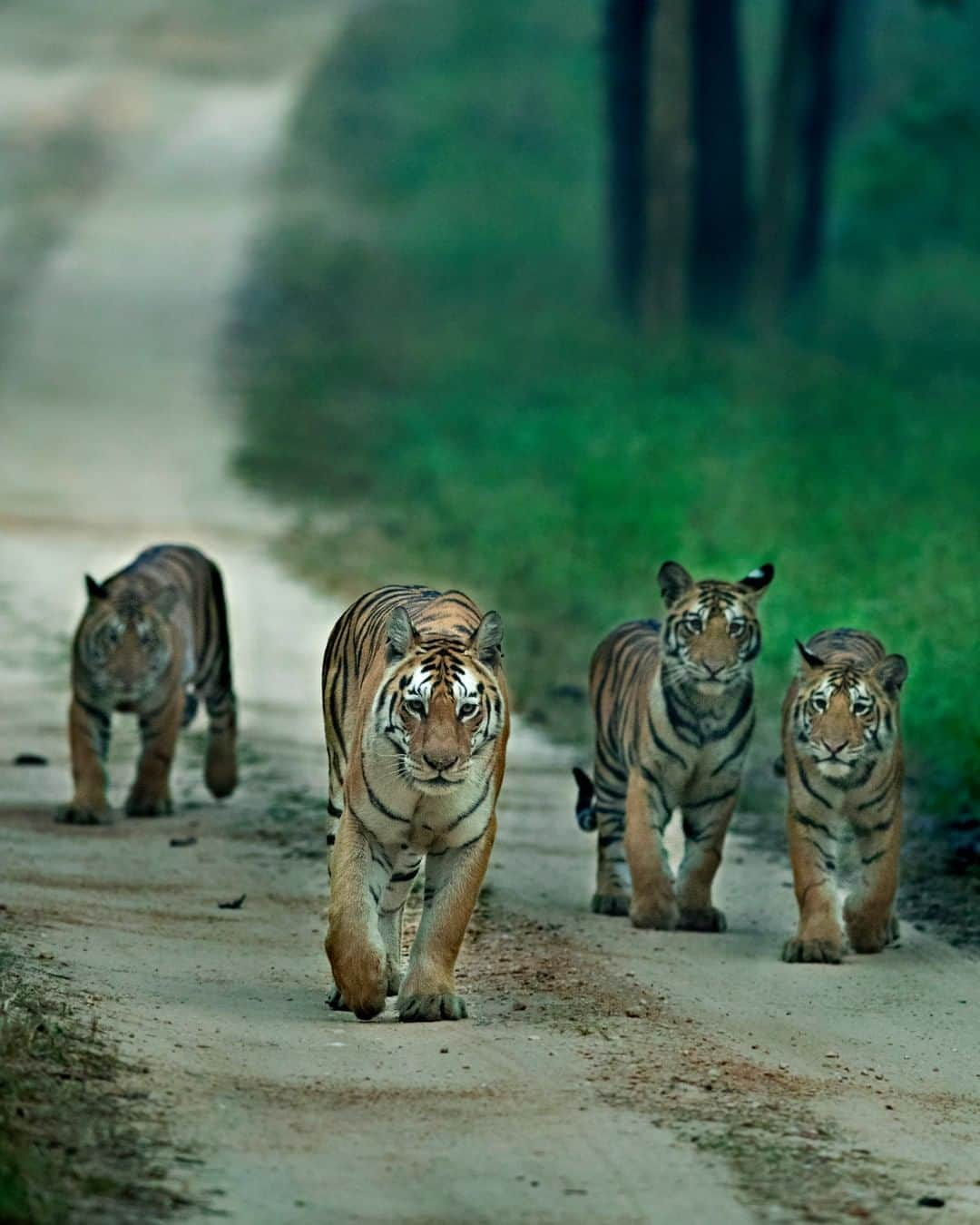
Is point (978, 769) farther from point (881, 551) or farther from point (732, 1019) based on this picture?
point (881, 551)

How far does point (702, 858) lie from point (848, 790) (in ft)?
1.71

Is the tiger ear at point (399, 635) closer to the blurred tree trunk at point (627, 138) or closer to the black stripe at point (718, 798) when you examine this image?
the black stripe at point (718, 798)

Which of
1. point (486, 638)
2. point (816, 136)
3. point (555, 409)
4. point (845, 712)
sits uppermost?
point (816, 136)

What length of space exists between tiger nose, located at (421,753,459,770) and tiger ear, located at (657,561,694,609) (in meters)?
1.93

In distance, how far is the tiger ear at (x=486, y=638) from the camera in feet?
19.4

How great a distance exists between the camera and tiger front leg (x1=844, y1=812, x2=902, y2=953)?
275 inches

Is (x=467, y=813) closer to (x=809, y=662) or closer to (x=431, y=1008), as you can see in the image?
(x=431, y=1008)

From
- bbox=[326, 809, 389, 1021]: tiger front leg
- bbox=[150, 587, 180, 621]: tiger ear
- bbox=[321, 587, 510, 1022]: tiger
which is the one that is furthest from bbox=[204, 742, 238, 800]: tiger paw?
bbox=[326, 809, 389, 1021]: tiger front leg

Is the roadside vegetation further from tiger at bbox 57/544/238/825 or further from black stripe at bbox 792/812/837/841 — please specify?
tiger at bbox 57/544/238/825

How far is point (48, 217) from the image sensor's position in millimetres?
28234

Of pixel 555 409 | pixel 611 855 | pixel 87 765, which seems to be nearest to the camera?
pixel 611 855

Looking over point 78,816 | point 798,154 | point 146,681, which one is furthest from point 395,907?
point 798,154

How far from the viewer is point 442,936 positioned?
5.80 m

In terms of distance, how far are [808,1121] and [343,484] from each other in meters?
12.6
